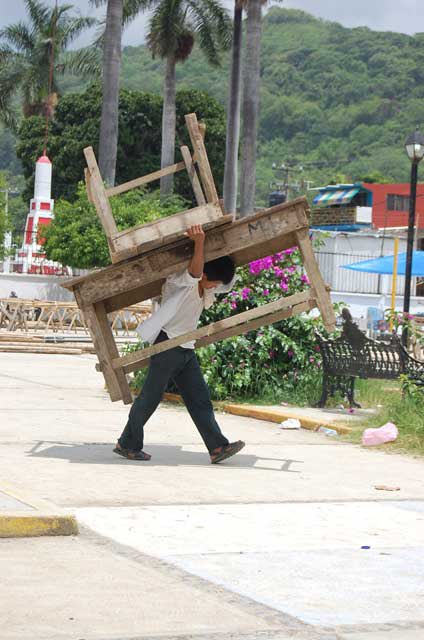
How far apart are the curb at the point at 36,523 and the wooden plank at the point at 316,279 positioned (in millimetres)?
3321

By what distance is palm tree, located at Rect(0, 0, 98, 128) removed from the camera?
209 feet

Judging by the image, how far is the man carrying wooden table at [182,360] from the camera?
29.9 ft

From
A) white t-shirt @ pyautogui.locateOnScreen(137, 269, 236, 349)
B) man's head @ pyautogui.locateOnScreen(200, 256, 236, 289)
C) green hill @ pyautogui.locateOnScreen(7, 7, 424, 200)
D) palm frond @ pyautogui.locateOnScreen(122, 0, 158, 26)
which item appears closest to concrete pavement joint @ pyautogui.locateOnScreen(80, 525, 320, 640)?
white t-shirt @ pyautogui.locateOnScreen(137, 269, 236, 349)

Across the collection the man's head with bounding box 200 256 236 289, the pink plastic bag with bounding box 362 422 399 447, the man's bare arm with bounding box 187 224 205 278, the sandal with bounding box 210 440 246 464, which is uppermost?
the man's bare arm with bounding box 187 224 205 278

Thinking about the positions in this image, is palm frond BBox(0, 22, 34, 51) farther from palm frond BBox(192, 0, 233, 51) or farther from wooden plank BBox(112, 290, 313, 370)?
wooden plank BBox(112, 290, 313, 370)

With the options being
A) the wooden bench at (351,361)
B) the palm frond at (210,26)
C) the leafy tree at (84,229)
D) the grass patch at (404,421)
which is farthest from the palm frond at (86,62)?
the grass patch at (404,421)

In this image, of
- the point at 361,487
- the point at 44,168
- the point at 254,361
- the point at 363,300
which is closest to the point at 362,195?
the point at 44,168

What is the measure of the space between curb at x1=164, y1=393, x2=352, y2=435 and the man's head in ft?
9.88

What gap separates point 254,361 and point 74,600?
8.73 m

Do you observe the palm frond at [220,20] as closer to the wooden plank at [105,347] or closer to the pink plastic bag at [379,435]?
the pink plastic bag at [379,435]

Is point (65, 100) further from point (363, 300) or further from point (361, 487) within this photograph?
point (361, 487)

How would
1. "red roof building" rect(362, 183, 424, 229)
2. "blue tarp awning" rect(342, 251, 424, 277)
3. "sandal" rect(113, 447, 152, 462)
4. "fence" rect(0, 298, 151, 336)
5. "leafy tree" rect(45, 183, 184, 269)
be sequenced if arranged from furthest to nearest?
1. "red roof building" rect(362, 183, 424, 229)
2. "leafy tree" rect(45, 183, 184, 269)
3. "fence" rect(0, 298, 151, 336)
4. "blue tarp awning" rect(342, 251, 424, 277)
5. "sandal" rect(113, 447, 152, 462)

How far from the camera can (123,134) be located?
2625 inches

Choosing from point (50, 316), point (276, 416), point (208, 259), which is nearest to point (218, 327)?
point (208, 259)
